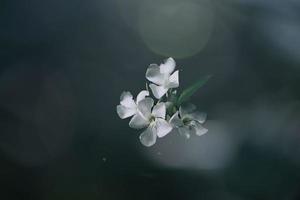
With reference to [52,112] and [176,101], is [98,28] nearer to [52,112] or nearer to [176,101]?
[52,112]

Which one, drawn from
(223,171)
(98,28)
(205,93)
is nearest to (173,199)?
(223,171)

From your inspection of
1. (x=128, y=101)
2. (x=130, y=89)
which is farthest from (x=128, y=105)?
(x=130, y=89)

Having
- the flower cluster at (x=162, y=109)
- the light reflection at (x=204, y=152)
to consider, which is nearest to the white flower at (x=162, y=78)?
the flower cluster at (x=162, y=109)

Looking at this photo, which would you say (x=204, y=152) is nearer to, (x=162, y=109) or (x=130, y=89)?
(x=130, y=89)

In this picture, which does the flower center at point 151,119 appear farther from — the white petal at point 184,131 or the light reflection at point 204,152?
the light reflection at point 204,152

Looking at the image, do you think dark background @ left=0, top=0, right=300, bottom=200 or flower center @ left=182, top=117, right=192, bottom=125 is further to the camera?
dark background @ left=0, top=0, right=300, bottom=200

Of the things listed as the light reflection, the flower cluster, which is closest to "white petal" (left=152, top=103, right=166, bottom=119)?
the flower cluster

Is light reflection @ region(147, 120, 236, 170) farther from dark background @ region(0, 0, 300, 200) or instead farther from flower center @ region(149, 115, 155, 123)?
flower center @ region(149, 115, 155, 123)
